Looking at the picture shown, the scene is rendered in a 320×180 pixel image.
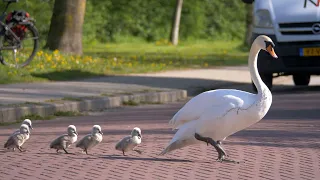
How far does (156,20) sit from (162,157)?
37240mm

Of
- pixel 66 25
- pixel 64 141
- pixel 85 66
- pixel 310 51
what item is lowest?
pixel 85 66

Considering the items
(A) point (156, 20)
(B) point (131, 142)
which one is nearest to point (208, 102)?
(B) point (131, 142)

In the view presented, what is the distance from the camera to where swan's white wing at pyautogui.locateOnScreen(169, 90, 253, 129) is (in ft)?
30.5

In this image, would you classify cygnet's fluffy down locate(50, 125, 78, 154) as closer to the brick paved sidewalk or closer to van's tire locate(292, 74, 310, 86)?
the brick paved sidewalk

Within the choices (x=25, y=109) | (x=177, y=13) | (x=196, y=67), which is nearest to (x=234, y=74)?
(x=196, y=67)

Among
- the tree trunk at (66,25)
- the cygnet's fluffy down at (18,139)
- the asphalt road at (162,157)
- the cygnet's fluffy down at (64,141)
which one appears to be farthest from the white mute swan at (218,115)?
the tree trunk at (66,25)

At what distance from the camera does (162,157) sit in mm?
9914

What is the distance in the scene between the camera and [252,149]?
416 inches

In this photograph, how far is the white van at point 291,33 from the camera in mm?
18031

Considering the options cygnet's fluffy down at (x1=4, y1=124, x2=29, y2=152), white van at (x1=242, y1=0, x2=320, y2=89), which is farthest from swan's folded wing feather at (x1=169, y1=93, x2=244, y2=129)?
white van at (x1=242, y1=0, x2=320, y2=89)

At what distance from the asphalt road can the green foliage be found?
96.4ft

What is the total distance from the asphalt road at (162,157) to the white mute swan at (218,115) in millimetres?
253

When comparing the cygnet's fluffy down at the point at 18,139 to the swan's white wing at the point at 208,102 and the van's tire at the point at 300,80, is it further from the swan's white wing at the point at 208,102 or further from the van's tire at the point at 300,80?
the van's tire at the point at 300,80

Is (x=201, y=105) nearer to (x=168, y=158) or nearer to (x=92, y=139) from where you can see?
(x=168, y=158)
